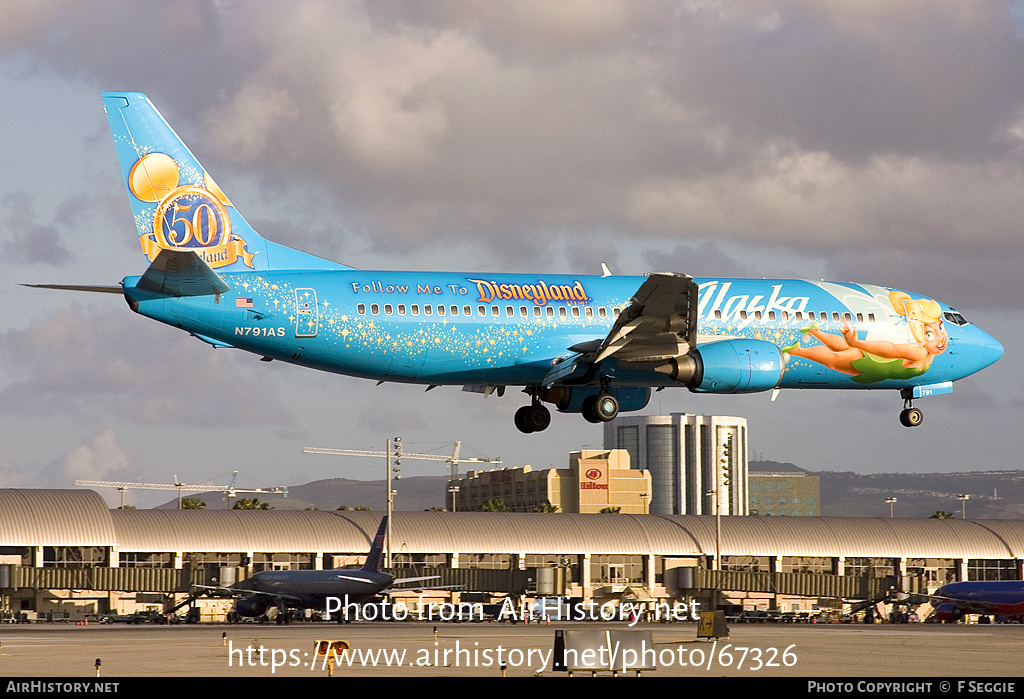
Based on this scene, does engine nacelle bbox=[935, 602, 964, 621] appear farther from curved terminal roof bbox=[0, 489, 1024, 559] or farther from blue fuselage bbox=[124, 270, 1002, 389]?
blue fuselage bbox=[124, 270, 1002, 389]

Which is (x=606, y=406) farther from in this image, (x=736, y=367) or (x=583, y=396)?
(x=736, y=367)

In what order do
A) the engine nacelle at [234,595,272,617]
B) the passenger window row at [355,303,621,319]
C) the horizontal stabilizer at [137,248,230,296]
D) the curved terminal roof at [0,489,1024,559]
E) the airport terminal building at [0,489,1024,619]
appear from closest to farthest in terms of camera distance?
the horizontal stabilizer at [137,248,230,296] → the passenger window row at [355,303,621,319] → the engine nacelle at [234,595,272,617] → the airport terminal building at [0,489,1024,619] → the curved terminal roof at [0,489,1024,559]

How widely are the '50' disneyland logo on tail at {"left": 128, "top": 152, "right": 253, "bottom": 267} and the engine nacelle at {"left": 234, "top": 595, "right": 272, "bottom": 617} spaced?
101 ft

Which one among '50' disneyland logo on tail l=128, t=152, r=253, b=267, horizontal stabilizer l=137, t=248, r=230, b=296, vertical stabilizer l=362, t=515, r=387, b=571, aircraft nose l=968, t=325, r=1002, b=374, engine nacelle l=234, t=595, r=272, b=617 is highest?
'50' disneyland logo on tail l=128, t=152, r=253, b=267

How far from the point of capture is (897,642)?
49344 mm

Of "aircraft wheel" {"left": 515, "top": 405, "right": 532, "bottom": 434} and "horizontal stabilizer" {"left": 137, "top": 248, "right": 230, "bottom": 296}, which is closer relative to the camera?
"horizontal stabilizer" {"left": 137, "top": 248, "right": 230, "bottom": 296}

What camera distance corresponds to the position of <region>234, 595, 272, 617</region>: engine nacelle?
6431 centimetres

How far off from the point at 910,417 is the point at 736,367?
321 inches

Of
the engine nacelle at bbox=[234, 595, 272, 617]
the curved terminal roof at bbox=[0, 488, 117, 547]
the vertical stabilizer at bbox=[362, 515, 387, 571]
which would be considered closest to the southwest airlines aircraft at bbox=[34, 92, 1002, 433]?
the engine nacelle at bbox=[234, 595, 272, 617]

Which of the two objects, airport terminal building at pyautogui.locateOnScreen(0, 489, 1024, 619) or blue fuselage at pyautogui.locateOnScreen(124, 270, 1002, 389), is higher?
blue fuselage at pyautogui.locateOnScreen(124, 270, 1002, 389)

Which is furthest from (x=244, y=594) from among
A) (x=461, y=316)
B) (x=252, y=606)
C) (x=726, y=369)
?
(x=726, y=369)

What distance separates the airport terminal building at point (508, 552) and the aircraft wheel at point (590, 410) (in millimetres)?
39733

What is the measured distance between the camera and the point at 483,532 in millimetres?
94500
